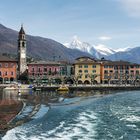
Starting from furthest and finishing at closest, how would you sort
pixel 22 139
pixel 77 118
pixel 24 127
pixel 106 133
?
pixel 77 118 → pixel 24 127 → pixel 106 133 → pixel 22 139

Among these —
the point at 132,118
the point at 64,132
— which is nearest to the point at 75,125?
the point at 64,132

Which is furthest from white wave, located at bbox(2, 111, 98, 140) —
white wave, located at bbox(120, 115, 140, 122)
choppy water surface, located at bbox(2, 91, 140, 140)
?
white wave, located at bbox(120, 115, 140, 122)

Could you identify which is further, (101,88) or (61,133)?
(101,88)

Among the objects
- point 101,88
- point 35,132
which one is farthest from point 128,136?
point 101,88

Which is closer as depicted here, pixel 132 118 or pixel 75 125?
pixel 75 125

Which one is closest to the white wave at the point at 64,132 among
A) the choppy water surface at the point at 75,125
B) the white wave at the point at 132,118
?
the choppy water surface at the point at 75,125

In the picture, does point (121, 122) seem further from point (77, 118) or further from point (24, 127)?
point (24, 127)

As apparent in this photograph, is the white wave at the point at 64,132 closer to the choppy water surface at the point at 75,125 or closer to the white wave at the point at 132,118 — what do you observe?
the choppy water surface at the point at 75,125

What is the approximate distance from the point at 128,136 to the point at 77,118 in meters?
21.7

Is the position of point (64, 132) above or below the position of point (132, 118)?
below

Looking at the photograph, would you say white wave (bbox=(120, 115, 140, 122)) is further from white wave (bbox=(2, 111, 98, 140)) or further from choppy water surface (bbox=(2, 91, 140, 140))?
white wave (bbox=(2, 111, 98, 140))

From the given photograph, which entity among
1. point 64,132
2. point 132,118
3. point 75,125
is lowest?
point 64,132

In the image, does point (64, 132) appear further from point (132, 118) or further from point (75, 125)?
point (132, 118)

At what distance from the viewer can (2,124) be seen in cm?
6512
